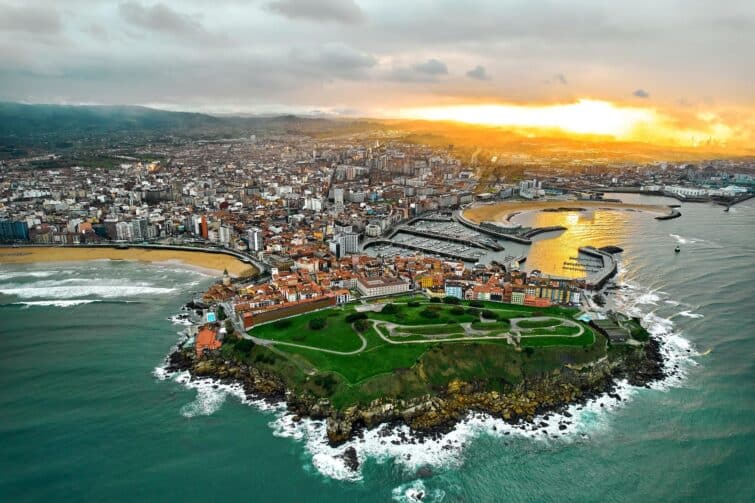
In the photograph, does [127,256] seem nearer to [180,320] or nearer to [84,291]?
[84,291]

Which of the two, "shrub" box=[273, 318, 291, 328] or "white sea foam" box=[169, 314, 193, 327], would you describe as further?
"white sea foam" box=[169, 314, 193, 327]

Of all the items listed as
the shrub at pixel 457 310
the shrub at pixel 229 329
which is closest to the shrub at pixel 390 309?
the shrub at pixel 457 310

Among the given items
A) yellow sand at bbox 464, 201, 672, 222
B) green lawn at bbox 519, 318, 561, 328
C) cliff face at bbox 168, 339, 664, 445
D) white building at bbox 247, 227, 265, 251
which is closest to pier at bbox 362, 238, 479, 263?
white building at bbox 247, 227, 265, 251

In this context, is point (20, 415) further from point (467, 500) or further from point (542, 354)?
point (542, 354)

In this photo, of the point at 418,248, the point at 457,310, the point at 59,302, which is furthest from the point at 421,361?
the point at 418,248

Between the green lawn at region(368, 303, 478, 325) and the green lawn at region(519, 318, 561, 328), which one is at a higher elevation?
the green lawn at region(519, 318, 561, 328)

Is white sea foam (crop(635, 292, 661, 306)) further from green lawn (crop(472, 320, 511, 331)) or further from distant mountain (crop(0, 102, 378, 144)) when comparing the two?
distant mountain (crop(0, 102, 378, 144))
